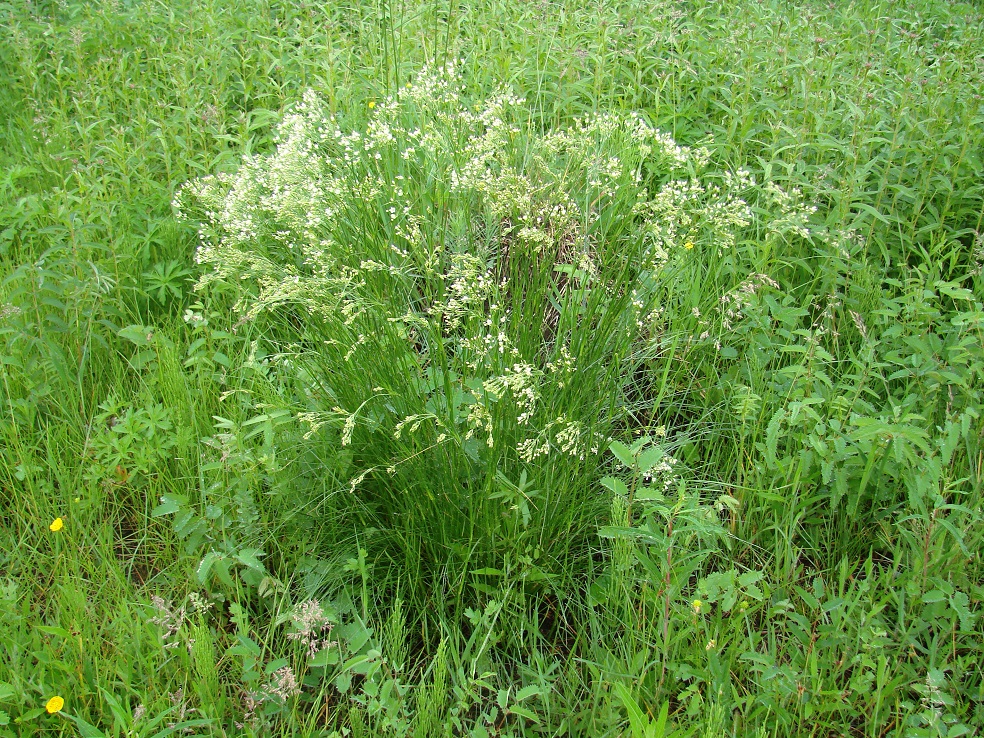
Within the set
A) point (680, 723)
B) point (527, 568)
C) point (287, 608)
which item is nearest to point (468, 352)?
point (527, 568)

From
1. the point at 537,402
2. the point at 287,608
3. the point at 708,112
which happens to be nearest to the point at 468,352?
the point at 537,402

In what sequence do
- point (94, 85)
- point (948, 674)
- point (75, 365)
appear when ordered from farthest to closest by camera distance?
1. point (94, 85)
2. point (75, 365)
3. point (948, 674)

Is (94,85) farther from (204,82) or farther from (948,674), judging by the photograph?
(948,674)

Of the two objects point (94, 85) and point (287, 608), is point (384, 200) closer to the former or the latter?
point (287, 608)

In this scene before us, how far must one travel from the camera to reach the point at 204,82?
13.4 ft

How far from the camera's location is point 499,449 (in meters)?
2.13

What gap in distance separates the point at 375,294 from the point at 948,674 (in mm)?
1929

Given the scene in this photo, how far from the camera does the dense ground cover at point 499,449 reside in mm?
1964

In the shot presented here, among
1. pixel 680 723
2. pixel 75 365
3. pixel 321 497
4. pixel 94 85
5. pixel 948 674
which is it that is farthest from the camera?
pixel 94 85

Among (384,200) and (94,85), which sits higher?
(94,85)

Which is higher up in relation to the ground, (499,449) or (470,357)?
(470,357)

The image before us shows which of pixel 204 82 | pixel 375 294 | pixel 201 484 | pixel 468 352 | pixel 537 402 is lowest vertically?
pixel 201 484

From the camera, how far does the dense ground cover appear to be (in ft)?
6.44

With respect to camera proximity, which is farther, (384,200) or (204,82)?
(204,82)
